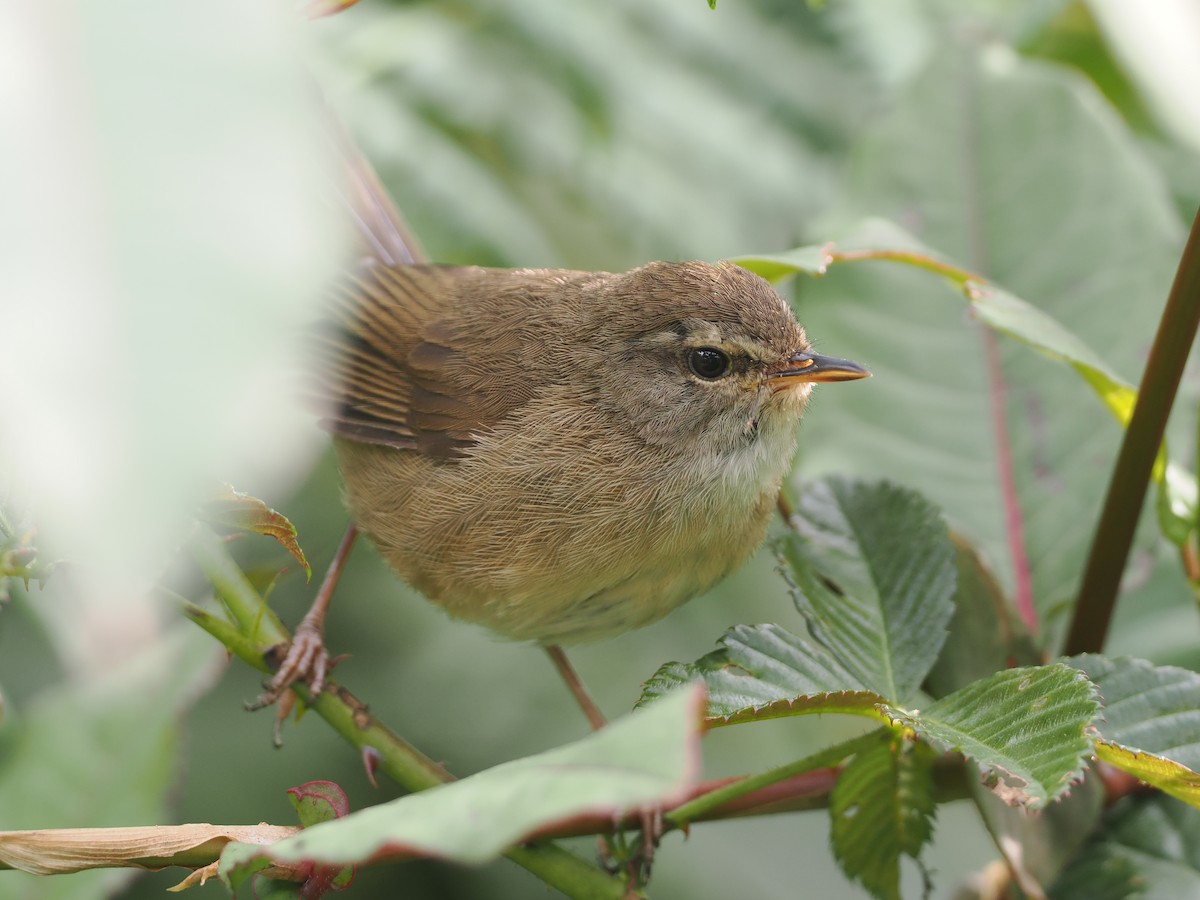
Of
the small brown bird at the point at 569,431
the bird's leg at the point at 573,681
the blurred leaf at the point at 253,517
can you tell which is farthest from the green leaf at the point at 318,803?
the bird's leg at the point at 573,681

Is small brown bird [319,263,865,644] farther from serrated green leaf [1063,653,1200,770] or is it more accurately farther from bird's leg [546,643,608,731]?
serrated green leaf [1063,653,1200,770]

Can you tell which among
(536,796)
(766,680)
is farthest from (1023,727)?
(536,796)

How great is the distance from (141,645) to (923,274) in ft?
7.32

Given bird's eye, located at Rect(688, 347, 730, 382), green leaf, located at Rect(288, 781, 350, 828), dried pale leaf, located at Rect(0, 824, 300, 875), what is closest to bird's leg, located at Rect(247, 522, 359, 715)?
green leaf, located at Rect(288, 781, 350, 828)

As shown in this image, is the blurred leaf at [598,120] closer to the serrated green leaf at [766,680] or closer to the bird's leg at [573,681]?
the bird's leg at [573,681]

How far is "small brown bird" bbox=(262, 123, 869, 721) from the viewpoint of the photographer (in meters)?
2.30

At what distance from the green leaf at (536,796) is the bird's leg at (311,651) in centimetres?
84

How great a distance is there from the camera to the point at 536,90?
2980 mm

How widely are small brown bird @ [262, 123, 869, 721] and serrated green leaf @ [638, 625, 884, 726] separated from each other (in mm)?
732

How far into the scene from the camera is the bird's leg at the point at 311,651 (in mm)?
1958

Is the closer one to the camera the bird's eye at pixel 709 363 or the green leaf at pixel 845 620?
the green leaf at pixel 845 620

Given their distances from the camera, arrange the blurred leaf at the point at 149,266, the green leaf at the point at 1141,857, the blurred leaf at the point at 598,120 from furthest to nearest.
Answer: the blurred leaf at the point at 598,120 < the green leaf at the point at 1141,857 < the blurred leaf at the point at 149,266

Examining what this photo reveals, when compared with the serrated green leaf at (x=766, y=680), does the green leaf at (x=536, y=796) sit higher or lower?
higher

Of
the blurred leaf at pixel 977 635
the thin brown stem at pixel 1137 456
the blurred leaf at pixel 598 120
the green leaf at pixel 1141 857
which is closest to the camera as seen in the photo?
the thin brown stem at pixel 1137 456
